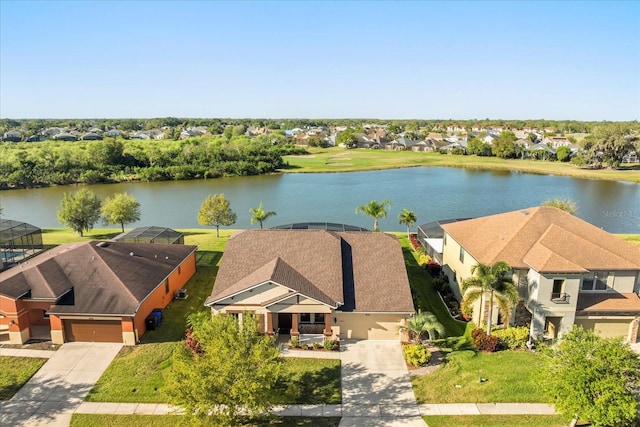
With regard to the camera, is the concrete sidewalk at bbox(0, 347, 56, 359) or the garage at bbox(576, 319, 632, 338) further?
the garage at bbox(576, 319, 632, 338)

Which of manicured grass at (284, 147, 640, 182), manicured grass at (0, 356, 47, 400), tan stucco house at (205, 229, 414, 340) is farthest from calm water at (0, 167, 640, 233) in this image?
manicured grass at (0, 356, 47, 400)

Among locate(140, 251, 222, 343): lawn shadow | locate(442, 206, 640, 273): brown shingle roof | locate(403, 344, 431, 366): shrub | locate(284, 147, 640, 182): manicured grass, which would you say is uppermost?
locate(442, 206, 640, 273): brown shingle roof

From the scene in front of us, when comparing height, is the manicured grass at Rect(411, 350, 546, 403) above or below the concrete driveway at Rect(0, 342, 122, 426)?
above

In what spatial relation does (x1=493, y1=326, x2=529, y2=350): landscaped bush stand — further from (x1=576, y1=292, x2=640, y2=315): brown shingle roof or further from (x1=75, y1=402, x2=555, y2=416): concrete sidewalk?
(x1=75, y1=402, x2=555, y2=416): concrete sidewalk

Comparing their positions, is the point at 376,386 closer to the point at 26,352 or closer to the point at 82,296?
the point at 82,296

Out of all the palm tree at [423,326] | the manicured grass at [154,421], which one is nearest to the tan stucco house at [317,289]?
the palm tree at [423,326]

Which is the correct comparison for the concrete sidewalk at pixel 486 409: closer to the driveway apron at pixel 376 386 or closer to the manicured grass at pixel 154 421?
the driveway apron at pixel 376 386
